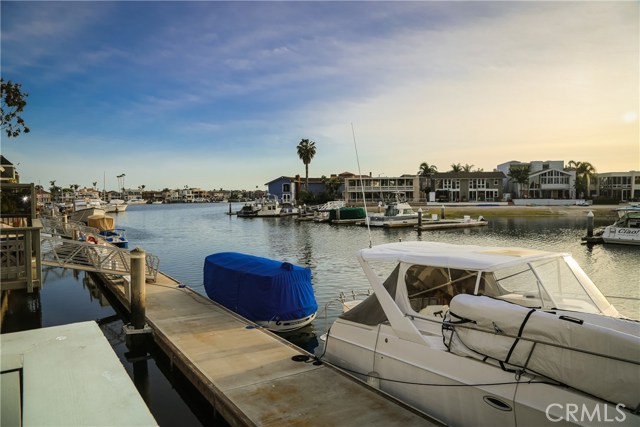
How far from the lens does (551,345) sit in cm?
625

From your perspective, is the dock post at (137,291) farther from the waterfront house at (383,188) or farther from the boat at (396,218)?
the waterfront house at (383,188)

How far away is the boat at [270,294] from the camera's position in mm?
14609

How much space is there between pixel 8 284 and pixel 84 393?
33.0 feet

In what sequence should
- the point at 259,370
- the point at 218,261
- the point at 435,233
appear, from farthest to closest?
the point at 435,233
the point at 218,261
the point at 259,370

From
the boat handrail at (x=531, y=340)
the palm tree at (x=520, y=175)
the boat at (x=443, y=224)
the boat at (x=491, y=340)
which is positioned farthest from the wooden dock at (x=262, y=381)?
the palm tree at (x=520, y=175)

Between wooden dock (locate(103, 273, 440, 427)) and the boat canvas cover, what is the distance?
5.51 feet

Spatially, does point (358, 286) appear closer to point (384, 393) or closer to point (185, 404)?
point (185, 404)

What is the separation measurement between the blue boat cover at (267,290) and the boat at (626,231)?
39.5m

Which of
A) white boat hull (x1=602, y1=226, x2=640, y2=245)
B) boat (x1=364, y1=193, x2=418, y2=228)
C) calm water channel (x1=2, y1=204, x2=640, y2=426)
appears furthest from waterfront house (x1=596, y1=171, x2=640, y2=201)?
white boat hull (x1=602, y1=226, x2=640, y2=245)

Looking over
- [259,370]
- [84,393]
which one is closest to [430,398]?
[259,370]

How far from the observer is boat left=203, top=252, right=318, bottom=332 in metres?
14.6

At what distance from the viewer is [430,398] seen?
7809 mm

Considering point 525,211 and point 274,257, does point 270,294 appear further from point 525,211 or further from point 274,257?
point 525,211

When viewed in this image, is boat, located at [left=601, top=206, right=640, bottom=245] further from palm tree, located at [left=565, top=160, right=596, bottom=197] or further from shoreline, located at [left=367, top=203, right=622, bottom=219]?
palm tree, located at [left=565, top=160, right=596, bottom=197]
